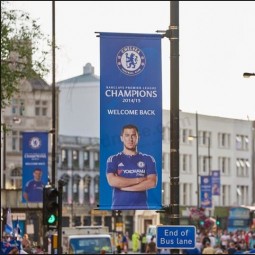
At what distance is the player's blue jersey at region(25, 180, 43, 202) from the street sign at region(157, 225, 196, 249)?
25591 mm

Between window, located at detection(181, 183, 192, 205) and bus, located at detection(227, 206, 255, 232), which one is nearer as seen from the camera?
bus, located at detection(227, 206, 255, 232)

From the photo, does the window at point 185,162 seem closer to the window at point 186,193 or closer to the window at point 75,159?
the window at point 186,193

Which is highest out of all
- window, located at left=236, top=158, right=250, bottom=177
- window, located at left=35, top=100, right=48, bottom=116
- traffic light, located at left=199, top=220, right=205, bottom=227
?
window, located at left=35, top=100, right=48, bottom=116

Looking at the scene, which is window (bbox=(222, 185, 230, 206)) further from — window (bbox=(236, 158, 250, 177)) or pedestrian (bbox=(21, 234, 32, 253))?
pedestrian (bbox=(21, 234, 32, 253))

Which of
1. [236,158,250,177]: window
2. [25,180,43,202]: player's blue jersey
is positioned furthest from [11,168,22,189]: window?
[25,180,43,202]: player's blue jersey

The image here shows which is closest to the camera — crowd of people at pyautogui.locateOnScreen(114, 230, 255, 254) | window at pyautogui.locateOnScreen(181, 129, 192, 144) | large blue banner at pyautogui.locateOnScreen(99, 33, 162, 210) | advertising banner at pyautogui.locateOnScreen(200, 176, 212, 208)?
large blue banner at pyautogui.locateOnScreen(99, 33, 162, 210)

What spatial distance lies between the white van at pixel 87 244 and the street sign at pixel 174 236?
32.0 m

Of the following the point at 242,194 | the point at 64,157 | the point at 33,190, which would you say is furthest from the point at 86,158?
the point at 33,190

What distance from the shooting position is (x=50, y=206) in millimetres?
29734

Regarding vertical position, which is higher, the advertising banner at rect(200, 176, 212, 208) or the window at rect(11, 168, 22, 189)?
the window at rect(11, 168, 22, 189)

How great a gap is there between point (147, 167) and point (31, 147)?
85.3ft

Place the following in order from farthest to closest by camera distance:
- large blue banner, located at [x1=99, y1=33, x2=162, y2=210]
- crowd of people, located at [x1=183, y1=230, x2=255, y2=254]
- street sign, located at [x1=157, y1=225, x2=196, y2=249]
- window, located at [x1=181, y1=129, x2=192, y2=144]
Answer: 1. window, located at [x1=181, y1=129, x2=192, y2=144]
2. crowd of people, located at [x1=183, y1=230, x2=255, y2=254]
3. street sign, located at [x1=157, y1=225, x2=196, y2=249]
4. large blue banner, located at [x1=99, y1=33, x2=162, y2=210]

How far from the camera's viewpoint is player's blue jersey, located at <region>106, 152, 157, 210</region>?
63.2ft

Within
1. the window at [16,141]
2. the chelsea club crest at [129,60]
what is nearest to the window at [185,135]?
the window at [16,141]
